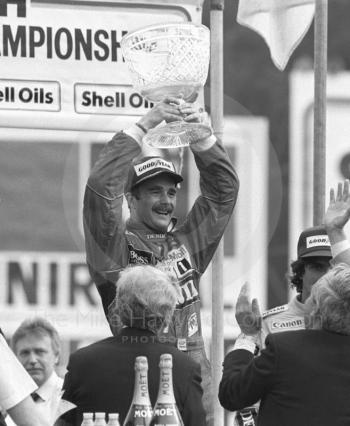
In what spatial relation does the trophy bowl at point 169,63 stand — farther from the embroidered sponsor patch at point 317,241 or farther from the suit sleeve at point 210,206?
the embroidered sponsor patch at point 317,241

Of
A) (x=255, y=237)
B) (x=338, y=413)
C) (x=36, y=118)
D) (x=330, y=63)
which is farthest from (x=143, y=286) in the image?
(x=330, y=63)

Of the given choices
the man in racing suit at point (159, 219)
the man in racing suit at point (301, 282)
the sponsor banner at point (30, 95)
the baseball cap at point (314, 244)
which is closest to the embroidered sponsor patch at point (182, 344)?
the man in racing suit at point (159, 219)

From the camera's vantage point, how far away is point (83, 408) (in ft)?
12.5

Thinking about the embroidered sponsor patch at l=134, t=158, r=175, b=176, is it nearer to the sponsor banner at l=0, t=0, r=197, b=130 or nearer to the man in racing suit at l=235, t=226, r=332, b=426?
the sponsor banner at l=0, t=0, r=197, b=130

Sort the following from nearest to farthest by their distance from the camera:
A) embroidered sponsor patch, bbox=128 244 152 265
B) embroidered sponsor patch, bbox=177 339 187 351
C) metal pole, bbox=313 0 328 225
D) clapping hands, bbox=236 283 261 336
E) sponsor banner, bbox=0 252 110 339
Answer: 1. clapping hands, bbox=236 283 261 336
2. embroidered sponsor patch, bbox=177 339 187 351
3. embroidered sponsor patch, bbox=128 244 152 265
4. metal pole, bbox=313 0 328 225
5. sponsor banner, bbox=0 252 110 339

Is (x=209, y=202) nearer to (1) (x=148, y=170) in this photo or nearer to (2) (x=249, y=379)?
(1) (x=148, y=170)

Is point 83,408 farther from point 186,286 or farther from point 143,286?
point 186,286

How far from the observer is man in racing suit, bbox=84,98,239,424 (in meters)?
4.63

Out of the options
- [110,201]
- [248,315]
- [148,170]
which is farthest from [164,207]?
[248,315]

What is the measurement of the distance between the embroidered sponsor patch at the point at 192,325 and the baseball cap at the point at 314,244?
50cm

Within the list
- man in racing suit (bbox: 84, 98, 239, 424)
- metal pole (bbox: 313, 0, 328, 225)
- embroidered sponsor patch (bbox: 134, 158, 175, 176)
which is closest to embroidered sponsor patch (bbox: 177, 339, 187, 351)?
man in racing suit (bbox: 84, 98, 239, 424)

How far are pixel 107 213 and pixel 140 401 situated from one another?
4.14 ft

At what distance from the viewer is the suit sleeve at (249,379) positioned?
380 centimetres

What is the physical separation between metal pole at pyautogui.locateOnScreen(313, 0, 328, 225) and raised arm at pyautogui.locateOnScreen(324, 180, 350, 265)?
1.16 ft
